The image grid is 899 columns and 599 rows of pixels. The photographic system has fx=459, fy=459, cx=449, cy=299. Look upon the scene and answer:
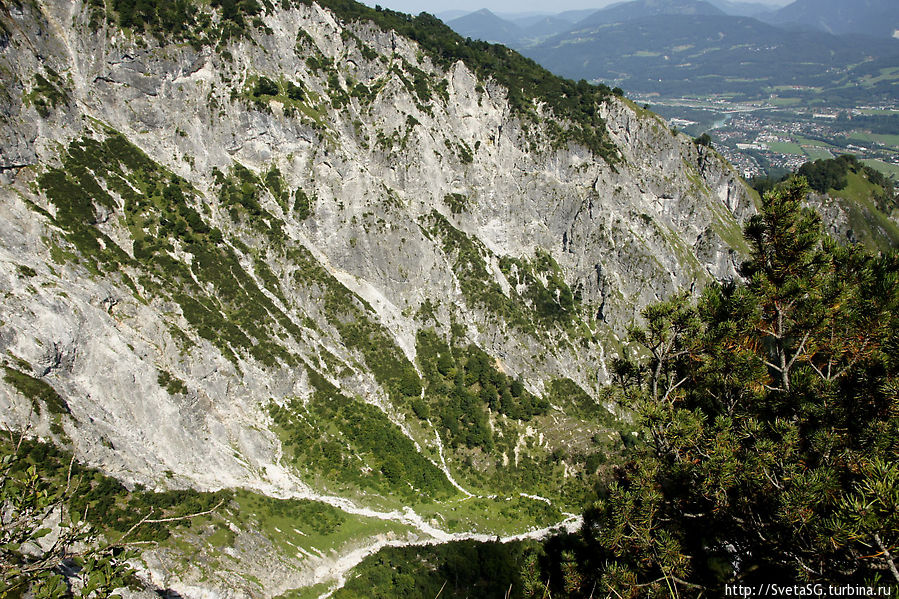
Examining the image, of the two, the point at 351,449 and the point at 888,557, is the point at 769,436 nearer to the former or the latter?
the point at 888,557

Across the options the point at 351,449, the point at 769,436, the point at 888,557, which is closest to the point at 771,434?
the point at 769,436

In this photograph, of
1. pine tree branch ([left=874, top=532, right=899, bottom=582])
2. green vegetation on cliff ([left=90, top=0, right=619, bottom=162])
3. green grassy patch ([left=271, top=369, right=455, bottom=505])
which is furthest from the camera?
green vegetation on cliff ([left=90, top=0, right=619, bottom=162])

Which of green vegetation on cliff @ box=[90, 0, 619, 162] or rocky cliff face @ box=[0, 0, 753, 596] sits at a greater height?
green vegetation on cliff @ box=[90, 0, 619, 162]

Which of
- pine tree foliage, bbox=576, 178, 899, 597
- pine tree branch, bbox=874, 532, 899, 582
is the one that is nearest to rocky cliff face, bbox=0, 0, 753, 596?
pine tree foliage, bbox=576, 178, 899, 597

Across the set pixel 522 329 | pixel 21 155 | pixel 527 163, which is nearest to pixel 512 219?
pixel 527 163

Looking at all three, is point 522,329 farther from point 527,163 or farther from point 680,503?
point 680,503

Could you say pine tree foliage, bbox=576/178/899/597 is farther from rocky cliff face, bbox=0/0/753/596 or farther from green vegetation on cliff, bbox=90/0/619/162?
green vegetation on cliff, bbox=90/0/619/162
